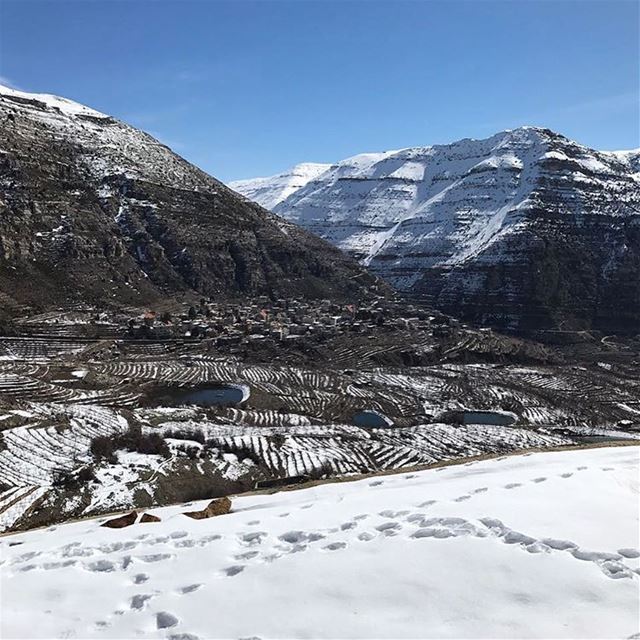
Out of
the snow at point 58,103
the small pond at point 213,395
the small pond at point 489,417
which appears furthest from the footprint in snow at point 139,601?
the snow at point 58,103

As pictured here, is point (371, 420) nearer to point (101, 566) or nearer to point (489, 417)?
point (489, 417)

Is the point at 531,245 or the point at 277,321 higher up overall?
the point at 531,245

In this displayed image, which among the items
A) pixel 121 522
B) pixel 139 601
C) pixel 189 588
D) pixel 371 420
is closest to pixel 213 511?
pixel 121 522


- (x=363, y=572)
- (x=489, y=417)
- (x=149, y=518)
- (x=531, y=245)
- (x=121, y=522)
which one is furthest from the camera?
(x=531, y=245)

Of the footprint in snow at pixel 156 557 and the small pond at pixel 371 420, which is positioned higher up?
the footprint in snow at pixel 156 557

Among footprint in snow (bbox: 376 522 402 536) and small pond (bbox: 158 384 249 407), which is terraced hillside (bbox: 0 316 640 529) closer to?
small pond (bbox: 158 384 249 407)

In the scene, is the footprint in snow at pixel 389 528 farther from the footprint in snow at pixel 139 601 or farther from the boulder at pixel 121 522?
the boulder at pixel 121 522
